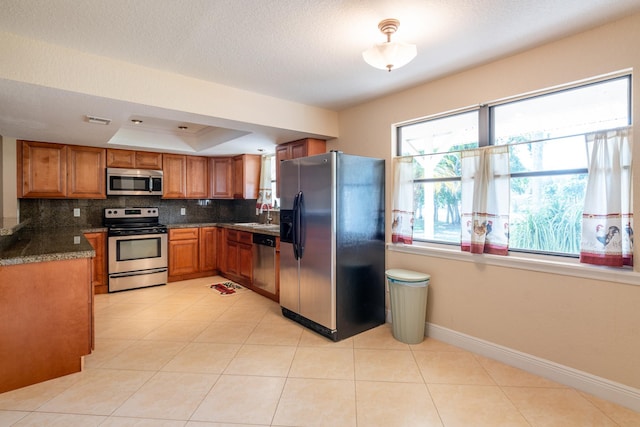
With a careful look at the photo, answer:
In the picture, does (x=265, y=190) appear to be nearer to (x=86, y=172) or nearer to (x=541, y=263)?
(x=86, y=172)

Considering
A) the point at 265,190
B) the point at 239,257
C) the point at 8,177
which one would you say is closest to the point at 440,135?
the point at 265,190

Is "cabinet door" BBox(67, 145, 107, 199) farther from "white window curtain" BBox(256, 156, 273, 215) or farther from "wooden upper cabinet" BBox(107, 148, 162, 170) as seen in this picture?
"white window curtain" BBox(256, 156, 273, 215)

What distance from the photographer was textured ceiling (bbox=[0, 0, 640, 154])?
70.2 inches

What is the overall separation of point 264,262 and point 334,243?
63.3 inches

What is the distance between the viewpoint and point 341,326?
2938 mm

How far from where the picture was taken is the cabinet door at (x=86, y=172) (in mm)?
4320

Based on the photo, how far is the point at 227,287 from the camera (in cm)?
468

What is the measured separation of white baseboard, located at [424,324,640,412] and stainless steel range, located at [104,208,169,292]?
4.03 m

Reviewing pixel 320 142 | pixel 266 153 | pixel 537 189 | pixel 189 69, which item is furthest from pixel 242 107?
pixel 537 189

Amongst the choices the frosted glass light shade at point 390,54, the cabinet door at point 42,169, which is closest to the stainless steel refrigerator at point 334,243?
the frosted glass light shade at point 390,54

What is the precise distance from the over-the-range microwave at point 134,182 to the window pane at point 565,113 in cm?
473

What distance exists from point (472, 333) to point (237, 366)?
6.61 ft

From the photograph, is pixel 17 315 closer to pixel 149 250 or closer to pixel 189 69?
pixel 189 69

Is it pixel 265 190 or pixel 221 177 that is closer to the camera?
pixel 265 190
